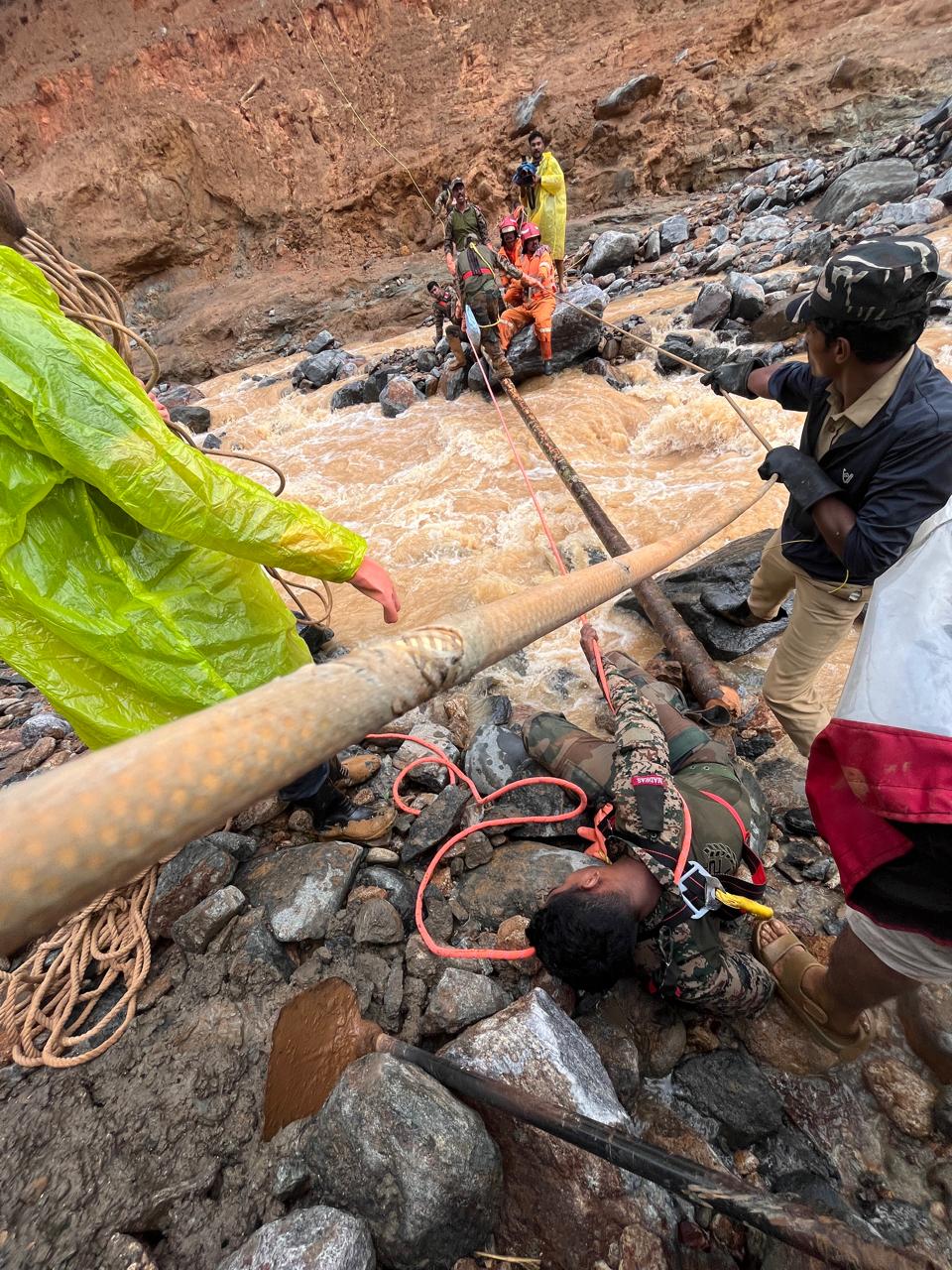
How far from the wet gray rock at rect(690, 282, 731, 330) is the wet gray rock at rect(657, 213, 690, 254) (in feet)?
13.9

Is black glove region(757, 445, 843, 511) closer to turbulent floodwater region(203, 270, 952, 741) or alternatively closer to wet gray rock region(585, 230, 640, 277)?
turbulent floodwater region(203, 270, 952, 741)

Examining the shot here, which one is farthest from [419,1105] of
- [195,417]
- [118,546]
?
[195,417]

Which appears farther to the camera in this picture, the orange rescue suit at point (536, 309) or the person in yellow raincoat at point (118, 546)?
the orange rescue suit at point (536, 309)

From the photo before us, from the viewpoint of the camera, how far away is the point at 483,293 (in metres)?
7.45

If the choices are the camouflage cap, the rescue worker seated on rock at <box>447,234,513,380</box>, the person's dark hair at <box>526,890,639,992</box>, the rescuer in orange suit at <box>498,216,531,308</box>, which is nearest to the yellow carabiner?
the person's dark hair at <box>526,890,639,992</box>

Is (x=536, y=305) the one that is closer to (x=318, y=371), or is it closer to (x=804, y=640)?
(x=318, y=371)

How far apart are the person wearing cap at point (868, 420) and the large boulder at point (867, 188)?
9.10 meters

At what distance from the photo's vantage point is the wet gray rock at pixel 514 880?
6.29ft

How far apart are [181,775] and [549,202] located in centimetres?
1139

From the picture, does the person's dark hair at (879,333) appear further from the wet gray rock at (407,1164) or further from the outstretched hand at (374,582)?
the wet gray rock at (407,1164)

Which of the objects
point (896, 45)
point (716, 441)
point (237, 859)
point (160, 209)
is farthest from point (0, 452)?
point (160, 209)

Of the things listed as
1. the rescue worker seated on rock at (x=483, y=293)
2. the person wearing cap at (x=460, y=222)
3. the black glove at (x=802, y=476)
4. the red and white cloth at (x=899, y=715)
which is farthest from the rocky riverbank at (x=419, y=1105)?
the person wearing cap at (x=460, y=222)

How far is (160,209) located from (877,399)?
23079mm

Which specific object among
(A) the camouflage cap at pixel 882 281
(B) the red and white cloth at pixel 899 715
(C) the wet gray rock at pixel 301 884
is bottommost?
(C) the wet gray rock at pixel 301 884
